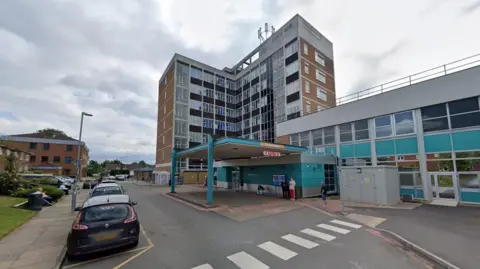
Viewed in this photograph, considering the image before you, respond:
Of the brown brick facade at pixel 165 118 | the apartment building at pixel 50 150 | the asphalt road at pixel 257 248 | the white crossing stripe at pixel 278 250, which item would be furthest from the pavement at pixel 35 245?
the apartment building at pixel 50 150

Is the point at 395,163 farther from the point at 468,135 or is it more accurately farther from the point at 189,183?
the point at 189,183

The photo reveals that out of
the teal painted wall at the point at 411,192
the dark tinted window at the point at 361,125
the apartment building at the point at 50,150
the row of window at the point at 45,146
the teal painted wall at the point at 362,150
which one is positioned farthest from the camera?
the row of window at the point at 45,146

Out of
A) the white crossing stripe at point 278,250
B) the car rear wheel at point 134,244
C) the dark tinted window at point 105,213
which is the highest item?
the dark tinted window at point 105,213

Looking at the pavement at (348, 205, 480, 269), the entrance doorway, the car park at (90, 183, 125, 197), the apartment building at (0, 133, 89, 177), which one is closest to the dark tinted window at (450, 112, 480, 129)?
the entrance doorway

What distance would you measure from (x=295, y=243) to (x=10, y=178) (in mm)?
21479

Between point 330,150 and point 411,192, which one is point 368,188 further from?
point 330,150

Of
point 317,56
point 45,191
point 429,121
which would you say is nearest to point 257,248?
point 429,121

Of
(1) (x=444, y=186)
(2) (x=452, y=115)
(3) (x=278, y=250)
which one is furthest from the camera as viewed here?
(1) (x=444, y=186)

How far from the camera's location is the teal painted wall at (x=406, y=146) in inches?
663

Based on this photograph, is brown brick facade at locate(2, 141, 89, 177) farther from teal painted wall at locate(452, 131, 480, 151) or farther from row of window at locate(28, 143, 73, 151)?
teal painted wall at locate(452, 131, 480, 151)

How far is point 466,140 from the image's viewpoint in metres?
14.7

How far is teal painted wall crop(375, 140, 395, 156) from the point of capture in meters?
18.1

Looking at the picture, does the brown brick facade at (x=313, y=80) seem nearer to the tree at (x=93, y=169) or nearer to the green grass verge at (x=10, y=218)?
the green grass verge at (x=10, y=218)

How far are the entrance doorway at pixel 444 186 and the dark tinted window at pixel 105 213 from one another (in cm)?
1922
